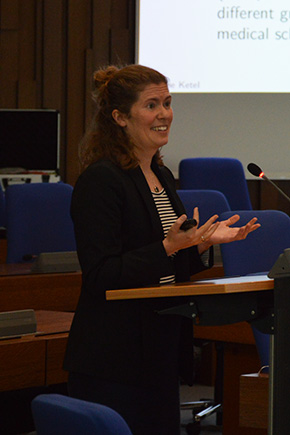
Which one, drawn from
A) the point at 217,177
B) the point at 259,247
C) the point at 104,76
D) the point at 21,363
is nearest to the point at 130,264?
the point at 104,76

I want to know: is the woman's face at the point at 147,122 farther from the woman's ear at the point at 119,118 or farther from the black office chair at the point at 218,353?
the black office chair at the point at 218,353

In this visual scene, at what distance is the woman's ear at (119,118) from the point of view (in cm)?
203

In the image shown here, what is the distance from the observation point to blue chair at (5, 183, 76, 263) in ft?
14.3

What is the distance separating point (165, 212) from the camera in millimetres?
2020

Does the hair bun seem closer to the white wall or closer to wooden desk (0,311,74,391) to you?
wooden desk (0,311,74,391)

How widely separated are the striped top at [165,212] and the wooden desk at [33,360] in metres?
0.77

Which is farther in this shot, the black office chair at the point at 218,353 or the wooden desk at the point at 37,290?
the black office chair at the point at 218,353

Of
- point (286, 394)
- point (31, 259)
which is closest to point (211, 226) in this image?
point (286, 394)

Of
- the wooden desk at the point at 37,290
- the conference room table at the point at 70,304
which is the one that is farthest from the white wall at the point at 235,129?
the wooden desk at the point at 37,290

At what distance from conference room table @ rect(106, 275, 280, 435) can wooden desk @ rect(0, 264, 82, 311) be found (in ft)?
6.01

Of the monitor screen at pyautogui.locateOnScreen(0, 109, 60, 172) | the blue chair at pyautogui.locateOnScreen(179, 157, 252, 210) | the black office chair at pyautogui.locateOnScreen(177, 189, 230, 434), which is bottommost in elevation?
the black office chair at pyautogui.locateOnScreen(177, 189, 230, 434)

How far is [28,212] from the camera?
4.40m

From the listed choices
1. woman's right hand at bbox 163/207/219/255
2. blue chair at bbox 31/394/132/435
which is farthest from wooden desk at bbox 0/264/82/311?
blue chair at bbox 31/394/132/435

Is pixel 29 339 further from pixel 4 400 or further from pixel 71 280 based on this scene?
pixel 71 280
